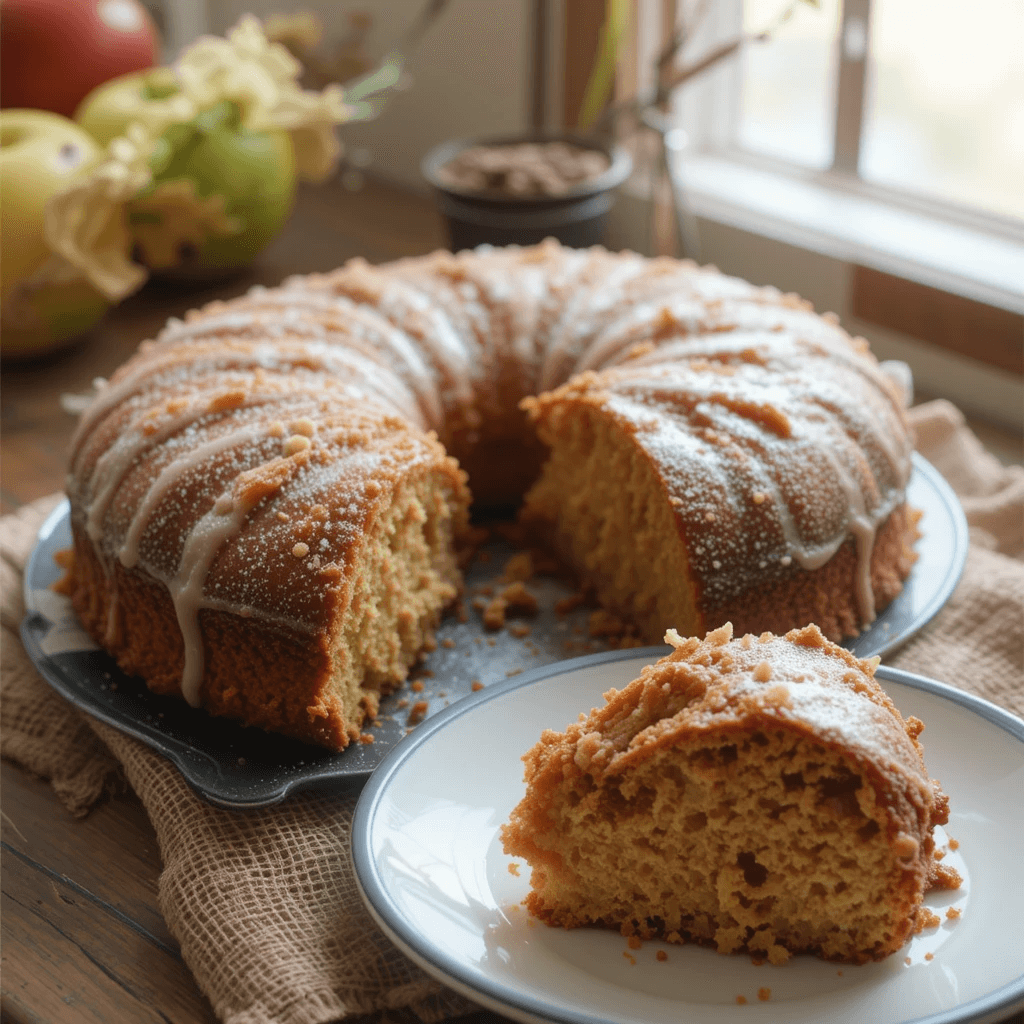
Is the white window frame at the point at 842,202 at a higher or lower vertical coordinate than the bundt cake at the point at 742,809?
higher

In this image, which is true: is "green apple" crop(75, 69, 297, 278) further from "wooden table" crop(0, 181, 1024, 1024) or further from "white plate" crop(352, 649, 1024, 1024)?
"white plate" crop(352, 649, 1024, 1024)

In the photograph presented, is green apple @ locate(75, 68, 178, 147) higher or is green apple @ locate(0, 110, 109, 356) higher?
green apple @ locate(75, 68, 178, 147)

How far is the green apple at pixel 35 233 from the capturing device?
2.61 metres

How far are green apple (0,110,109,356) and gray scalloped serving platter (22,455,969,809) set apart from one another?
0.76 metres

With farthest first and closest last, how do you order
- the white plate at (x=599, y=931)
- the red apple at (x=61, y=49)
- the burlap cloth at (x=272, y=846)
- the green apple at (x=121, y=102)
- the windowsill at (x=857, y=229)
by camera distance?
the red apple at (x=61, y=49) → the green apple at (x=121, y=102) → the windowsill at (x=857, y=229) → the burlap cloth at (x=272, y=846) → the white plate at (x=599, y=931)

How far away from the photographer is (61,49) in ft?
10.2

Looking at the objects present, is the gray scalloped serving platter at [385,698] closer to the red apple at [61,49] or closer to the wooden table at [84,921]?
the wooden table at [84,921]

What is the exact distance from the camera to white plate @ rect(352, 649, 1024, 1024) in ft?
4.01

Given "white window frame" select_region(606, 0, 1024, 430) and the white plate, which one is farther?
"white window frame" select_region(606, 0, 1024, 430)

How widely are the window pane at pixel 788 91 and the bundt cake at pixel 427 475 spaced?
1.03m

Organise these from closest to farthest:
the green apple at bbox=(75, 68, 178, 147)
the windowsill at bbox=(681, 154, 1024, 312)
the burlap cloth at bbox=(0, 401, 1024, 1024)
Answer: the burlap cloth at bbox=(0, 401, 1024, 1024), the windowsill at bbox=(681, 154, 1024, 312), the green apple at bbox=(75, 68, 178, 147)

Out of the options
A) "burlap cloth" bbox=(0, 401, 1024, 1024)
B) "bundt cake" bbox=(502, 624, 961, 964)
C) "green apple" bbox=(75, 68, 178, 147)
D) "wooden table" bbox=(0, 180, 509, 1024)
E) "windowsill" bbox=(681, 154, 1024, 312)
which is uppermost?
"green apple" bbox=(75, 68, 178, 147)

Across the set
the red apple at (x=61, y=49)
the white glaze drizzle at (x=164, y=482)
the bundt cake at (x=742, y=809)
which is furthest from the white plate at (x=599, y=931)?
the red apple at (x=61, y=49)

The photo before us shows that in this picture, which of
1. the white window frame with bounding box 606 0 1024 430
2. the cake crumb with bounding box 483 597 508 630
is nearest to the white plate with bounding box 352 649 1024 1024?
the cake crumb with bounding box 483 597 508 630
